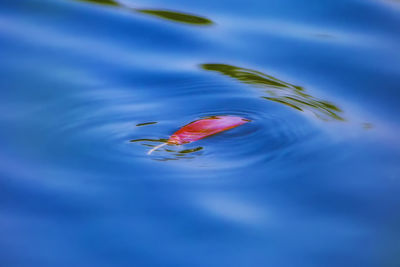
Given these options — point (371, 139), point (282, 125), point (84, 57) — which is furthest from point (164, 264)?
point (84, 57)

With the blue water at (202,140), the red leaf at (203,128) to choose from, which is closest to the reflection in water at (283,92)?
the blue water at (202,140)

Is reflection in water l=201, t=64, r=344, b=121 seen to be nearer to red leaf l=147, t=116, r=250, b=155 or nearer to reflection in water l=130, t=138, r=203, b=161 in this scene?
red leaf l=147, t=116, r=250, b=155

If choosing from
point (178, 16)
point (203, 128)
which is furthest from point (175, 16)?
point (203, 128)

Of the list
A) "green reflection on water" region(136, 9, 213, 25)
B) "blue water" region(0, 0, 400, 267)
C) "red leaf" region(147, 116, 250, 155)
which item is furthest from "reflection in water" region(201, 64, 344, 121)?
"green reflection on water" region(136, 9, 213, 25)

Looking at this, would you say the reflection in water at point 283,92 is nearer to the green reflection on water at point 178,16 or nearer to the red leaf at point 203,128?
the red leaf at point 203,128

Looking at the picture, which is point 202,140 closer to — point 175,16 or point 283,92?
point 283,92

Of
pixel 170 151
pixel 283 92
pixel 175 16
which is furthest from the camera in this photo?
pixel 175 16
